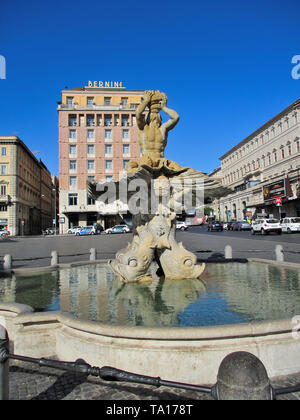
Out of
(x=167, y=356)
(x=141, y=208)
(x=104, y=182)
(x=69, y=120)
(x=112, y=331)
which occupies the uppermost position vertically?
(x=69, y=120)

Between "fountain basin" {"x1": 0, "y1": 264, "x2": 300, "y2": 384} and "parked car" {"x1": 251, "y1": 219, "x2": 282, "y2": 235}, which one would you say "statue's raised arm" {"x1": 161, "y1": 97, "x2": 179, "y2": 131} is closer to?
"fountain basin" {"x1": 0, "y1": 264, "x2": 300, "y2": 384}

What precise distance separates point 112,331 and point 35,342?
4.27ft

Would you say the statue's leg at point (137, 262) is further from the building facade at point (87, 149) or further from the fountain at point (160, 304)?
the building facade at point (87, 149)

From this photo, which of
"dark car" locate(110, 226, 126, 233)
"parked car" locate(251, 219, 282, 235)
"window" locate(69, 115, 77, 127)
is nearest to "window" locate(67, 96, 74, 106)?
"window" locate(69, 115, 77, 127)

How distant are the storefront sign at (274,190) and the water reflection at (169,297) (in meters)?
40.0

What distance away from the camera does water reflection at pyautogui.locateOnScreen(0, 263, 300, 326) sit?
13.4ft

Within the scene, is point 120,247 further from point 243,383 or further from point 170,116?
point 243,383

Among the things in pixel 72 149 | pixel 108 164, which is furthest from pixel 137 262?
pixel 72 149

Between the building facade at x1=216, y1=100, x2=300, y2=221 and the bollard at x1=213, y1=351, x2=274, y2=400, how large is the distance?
3793 centimetres

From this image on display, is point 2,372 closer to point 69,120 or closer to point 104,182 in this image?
point 104,182

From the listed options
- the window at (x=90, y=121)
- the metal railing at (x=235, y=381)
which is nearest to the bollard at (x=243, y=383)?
the metal railing at (x=235, y=381)

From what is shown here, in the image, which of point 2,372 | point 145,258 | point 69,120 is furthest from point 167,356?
point 69,120

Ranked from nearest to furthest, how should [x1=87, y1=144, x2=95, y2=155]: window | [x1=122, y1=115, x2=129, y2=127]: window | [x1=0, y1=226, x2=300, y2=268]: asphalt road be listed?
1. [x1=0, y1=226, x2=300, y2=268]: asphalt road
2. [x1=87, y1=144, x2=95, y2=155]: window
3. [x1=122, y1=115, x2=129, y2=127]: window
